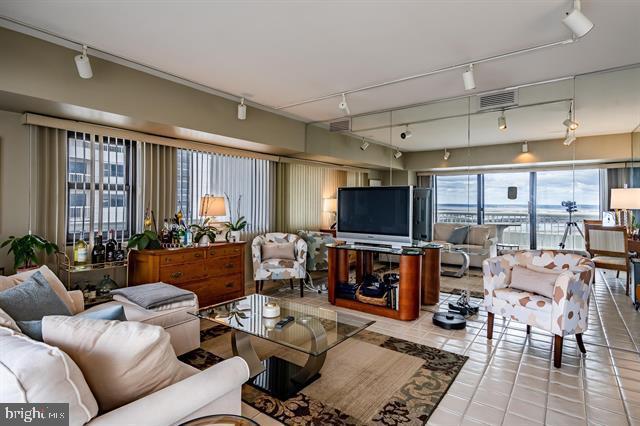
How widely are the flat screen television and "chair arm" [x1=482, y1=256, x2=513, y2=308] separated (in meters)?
0.91

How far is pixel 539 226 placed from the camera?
11.9 ft

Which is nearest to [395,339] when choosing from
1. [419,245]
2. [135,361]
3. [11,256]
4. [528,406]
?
[528,406]

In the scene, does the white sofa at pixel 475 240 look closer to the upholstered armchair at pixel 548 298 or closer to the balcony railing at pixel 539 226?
the balcony railing at pixel 539 226

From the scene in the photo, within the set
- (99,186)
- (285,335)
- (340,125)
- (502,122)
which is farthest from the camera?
(340,125)

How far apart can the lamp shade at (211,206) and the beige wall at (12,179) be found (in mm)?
1698

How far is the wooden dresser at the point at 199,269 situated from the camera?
11.7 ft

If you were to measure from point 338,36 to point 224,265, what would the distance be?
2980mm

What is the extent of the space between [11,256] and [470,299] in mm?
5178

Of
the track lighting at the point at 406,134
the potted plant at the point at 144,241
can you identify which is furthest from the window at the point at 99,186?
the track lighting at the point at 406,134

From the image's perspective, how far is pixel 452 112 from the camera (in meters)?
4.23

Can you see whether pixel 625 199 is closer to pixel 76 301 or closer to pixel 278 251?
pixel 278 251

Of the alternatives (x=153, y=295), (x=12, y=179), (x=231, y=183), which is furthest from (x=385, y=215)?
(x=12, y=179)

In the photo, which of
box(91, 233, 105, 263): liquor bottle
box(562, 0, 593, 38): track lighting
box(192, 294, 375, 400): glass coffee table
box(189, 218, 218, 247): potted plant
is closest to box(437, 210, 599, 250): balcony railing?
box(562, 0, 593, 38): track lighting

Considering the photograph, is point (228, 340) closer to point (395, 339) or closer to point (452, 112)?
→ point (395, 339)
